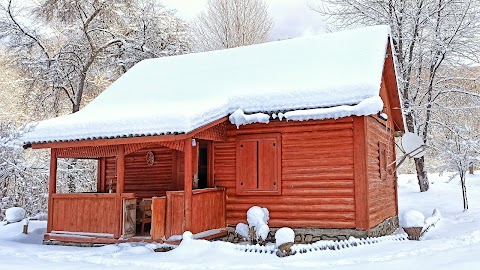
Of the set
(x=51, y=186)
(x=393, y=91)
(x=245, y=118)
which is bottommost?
(x=51, y=186)

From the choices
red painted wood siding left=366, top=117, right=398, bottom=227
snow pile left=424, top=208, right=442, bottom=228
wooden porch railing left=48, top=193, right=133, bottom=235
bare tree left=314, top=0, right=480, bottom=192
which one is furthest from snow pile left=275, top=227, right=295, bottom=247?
bare tree left=314, top=0, right=480, bottom=192

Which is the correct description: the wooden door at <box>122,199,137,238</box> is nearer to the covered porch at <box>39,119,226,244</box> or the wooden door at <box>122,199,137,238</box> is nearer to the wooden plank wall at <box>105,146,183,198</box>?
the covered porch at <box>39,119,226,244</box>

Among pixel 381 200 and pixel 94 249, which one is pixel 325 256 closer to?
pixel 381 200

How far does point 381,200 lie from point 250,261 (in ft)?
19.3

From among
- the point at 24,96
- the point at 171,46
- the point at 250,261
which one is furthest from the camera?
the point at 171,46

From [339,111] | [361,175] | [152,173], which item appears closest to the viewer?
[339,111]

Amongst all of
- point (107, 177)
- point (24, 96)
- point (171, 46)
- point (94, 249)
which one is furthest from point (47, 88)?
point (94, 249)

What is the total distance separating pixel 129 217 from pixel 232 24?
1102 inches

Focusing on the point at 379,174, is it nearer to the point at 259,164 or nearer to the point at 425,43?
the point at 259,164

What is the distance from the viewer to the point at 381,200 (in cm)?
1330

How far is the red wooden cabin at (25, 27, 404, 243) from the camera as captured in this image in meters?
10.8

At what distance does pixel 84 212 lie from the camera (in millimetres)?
11945

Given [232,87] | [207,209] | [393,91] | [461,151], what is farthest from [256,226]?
[461,151]

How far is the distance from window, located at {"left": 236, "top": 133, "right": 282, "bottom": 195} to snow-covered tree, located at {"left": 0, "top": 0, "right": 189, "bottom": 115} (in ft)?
51.9
